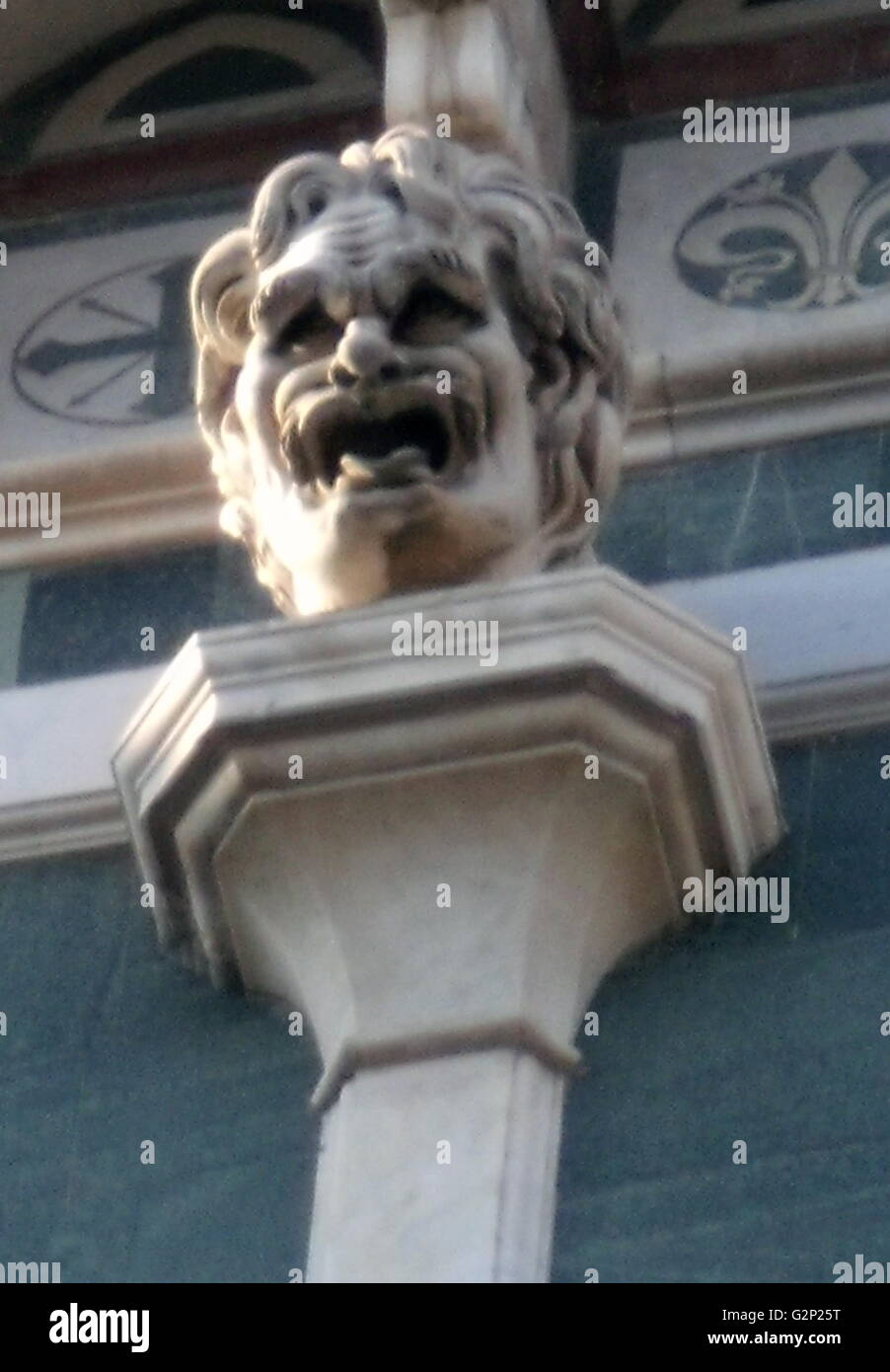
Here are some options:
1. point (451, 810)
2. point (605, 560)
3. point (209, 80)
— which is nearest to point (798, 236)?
point (605, 560)

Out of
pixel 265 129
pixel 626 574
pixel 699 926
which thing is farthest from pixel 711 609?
pixel 265 129

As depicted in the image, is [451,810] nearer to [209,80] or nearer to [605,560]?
[605,560]

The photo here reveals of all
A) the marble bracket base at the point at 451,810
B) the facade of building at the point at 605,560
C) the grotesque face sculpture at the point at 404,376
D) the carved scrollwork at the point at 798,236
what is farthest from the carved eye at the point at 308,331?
the carved scrollwork at the point at 798,236

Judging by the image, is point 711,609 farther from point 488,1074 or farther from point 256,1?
point 256,1

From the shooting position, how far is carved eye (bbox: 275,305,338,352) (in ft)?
13.4

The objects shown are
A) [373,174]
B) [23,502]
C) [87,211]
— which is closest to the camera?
[373,174]

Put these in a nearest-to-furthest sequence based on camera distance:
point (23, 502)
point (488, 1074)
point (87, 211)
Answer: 1. point (488, 1074)
2. point (23, 502)
3. point (87, 211)

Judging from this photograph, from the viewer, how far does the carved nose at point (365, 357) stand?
3.98 m

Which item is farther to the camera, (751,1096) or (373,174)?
A: (373,174)

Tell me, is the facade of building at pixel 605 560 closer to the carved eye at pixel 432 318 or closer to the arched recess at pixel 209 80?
the arched recess at pixel 209 80

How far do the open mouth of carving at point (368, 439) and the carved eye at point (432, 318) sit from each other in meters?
0.07

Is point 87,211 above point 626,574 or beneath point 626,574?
above

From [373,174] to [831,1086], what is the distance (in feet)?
2.69

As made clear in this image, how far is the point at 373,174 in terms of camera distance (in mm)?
4191
